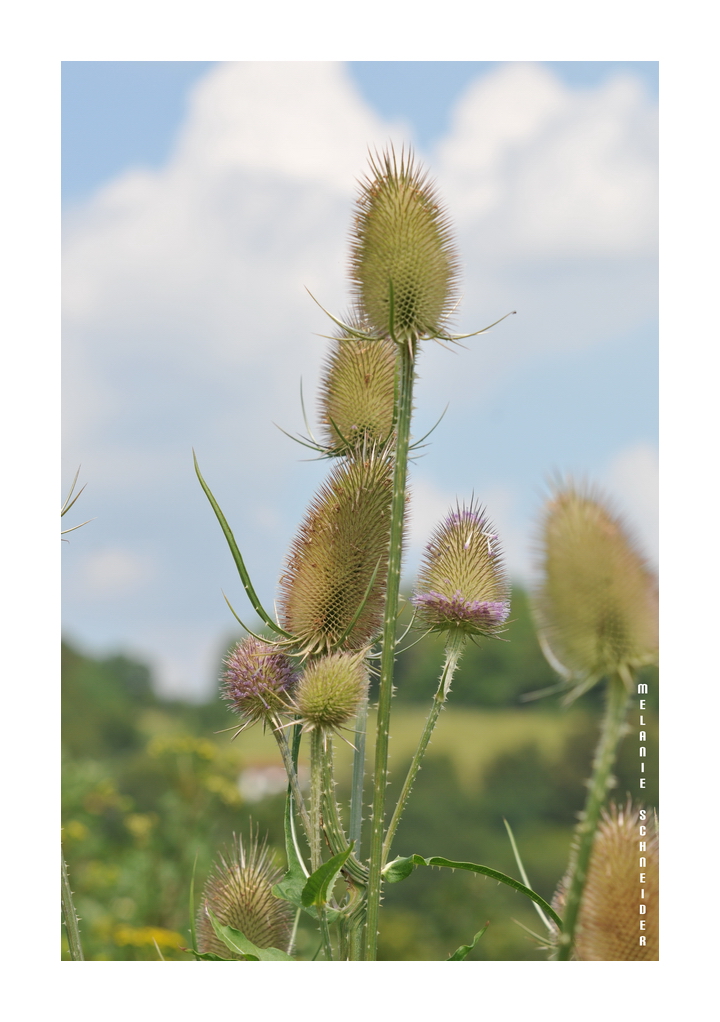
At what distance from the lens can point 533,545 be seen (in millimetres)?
1745

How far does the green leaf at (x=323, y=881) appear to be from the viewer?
186cm

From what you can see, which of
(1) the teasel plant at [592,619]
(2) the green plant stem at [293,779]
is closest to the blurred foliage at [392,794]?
(2) the green plant stem at [293,779]

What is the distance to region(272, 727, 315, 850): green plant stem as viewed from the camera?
81.3 inches

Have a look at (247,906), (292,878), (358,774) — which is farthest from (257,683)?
(247,906)

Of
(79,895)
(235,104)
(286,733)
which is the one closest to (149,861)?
(79,895)

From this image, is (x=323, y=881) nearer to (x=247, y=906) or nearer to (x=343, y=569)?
(x=247, y=906)

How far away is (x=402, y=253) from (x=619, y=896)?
1.42 meters

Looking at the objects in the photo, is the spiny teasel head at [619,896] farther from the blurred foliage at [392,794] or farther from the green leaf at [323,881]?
the blurred foliage at [392,794]

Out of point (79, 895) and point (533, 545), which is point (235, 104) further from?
point (79, 895)

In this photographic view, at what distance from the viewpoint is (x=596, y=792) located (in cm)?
147

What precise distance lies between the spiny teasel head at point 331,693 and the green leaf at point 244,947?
0.57m

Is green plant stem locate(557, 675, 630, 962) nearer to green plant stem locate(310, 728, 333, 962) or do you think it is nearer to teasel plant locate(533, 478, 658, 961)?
teasel plant locate(533, 478, 658, 961)

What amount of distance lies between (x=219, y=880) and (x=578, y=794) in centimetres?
598
